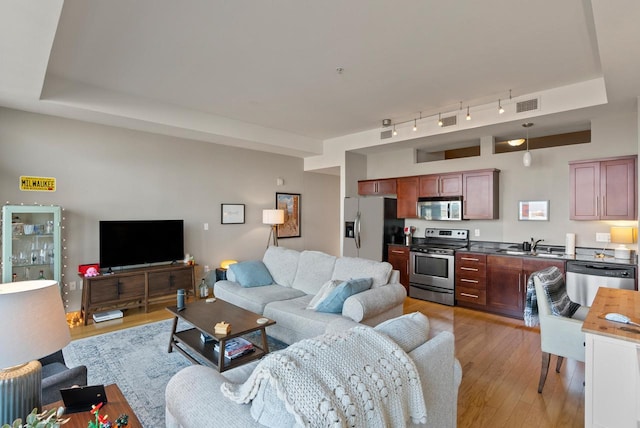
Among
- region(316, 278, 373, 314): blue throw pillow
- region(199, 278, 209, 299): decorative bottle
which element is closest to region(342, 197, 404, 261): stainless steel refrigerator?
region(199, 278, 209, 299): decorative bottle

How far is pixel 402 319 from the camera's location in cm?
170

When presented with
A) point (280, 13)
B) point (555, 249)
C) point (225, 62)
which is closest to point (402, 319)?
point (280, 13)

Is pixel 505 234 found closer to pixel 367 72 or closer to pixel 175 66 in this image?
pixel 367 72

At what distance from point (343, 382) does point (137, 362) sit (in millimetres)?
2732

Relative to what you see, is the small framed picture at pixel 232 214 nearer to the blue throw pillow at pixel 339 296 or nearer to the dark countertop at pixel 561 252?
the blue throw pillow at pixel 339 296

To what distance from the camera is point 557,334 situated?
244 cm

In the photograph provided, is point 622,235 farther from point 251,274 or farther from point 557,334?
point 251,274

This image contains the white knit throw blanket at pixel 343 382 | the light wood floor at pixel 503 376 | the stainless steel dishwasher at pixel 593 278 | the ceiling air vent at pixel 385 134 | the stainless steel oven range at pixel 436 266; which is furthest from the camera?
the ceiling air vent at pixel 385 134

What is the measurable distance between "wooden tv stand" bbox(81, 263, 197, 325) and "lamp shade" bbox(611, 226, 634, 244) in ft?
Result: 18.4

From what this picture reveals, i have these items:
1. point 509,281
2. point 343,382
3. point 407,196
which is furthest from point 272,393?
point 407,196

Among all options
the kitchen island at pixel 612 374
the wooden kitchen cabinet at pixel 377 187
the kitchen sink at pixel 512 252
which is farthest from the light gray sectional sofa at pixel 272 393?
the wooden kitchen cabinet at pixel 377 187

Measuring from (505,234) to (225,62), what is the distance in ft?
14.8

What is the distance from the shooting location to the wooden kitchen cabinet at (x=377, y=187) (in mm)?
6070

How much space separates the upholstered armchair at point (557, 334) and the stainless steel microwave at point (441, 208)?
2673 mm
